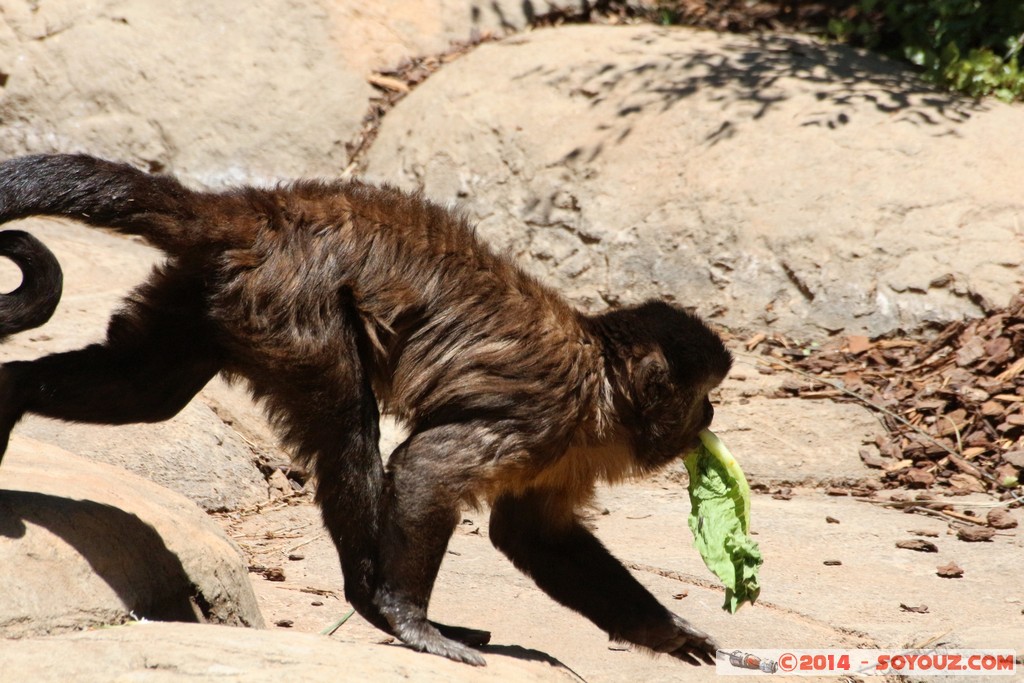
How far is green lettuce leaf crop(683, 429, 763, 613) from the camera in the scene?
4859mm

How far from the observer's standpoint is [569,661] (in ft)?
16.9

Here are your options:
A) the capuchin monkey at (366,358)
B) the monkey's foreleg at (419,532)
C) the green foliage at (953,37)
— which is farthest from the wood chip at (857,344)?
the monkey's foreleg at (419,532)

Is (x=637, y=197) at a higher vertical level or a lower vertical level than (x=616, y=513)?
higher

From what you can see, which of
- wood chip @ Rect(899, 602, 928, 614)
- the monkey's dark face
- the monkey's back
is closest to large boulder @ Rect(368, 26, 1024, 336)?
wood chip @ Rect(899, 602, 928, 614)

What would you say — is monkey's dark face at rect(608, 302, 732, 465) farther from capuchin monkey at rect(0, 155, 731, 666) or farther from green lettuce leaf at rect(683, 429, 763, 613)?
green lettuce leaf at rect(683, 429, 763, 613)

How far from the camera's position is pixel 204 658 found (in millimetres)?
3473

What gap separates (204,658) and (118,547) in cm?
116

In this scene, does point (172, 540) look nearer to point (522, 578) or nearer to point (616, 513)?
point (522, 578)

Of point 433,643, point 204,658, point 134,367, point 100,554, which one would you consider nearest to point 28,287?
point 134,367

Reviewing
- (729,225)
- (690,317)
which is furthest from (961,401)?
(690,317)

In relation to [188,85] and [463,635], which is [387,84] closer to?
[188,85]

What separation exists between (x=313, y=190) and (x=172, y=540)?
152cm

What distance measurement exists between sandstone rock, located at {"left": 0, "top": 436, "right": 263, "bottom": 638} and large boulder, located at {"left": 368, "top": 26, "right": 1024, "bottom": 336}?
5050 millimetres

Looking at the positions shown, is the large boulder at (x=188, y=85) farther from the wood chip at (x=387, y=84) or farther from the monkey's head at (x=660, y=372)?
the monkey's head at (x=660, y=372)
